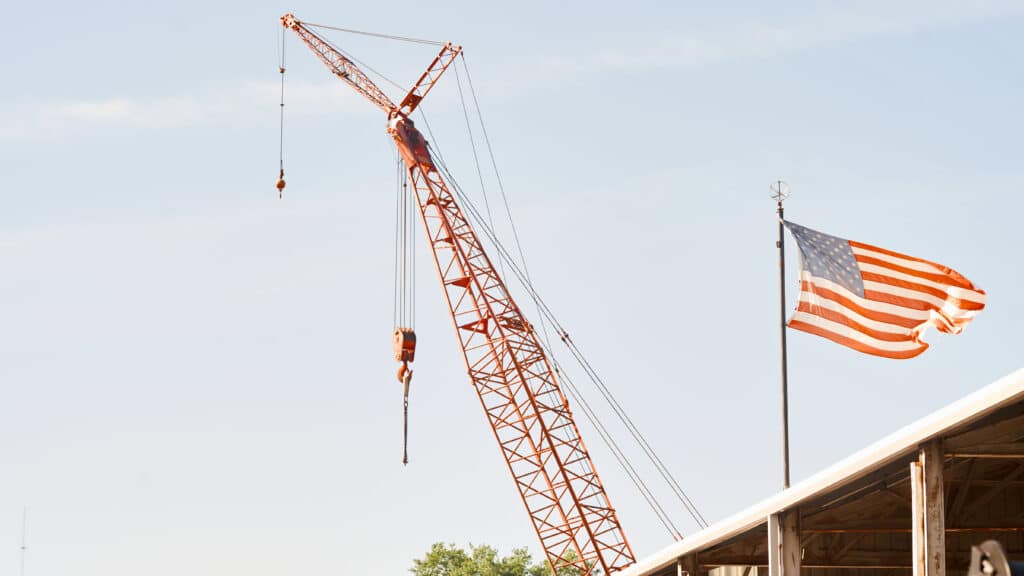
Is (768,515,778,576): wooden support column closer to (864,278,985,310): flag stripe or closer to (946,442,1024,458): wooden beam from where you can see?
(946,442,1024,458): wooden beam

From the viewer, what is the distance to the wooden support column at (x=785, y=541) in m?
19.1

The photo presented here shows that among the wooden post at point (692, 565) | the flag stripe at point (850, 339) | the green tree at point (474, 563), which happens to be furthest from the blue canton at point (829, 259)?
the green tree at point (474, 563)

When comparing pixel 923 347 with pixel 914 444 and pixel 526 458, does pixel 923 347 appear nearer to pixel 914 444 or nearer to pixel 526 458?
pixel 914 444

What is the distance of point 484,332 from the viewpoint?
66.6m

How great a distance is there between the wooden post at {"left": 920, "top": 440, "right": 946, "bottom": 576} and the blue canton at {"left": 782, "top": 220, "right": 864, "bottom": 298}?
10.9 meters

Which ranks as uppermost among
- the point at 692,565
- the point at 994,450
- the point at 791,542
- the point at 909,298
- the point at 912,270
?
the point at 912,270

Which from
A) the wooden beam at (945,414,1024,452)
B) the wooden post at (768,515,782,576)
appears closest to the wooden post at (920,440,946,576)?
the wooden beam at (945,414,1024,452)

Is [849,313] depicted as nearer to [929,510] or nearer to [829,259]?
[829,259]

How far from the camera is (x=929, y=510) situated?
16438 mm

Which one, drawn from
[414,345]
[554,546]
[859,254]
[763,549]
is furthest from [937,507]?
[554,546]

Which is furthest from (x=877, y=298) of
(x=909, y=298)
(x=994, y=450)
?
(x=994, y=450)

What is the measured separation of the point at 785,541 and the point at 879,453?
328cm

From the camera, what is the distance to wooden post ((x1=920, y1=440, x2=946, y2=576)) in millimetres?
16141

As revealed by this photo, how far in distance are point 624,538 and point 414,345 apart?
13.3 metres
